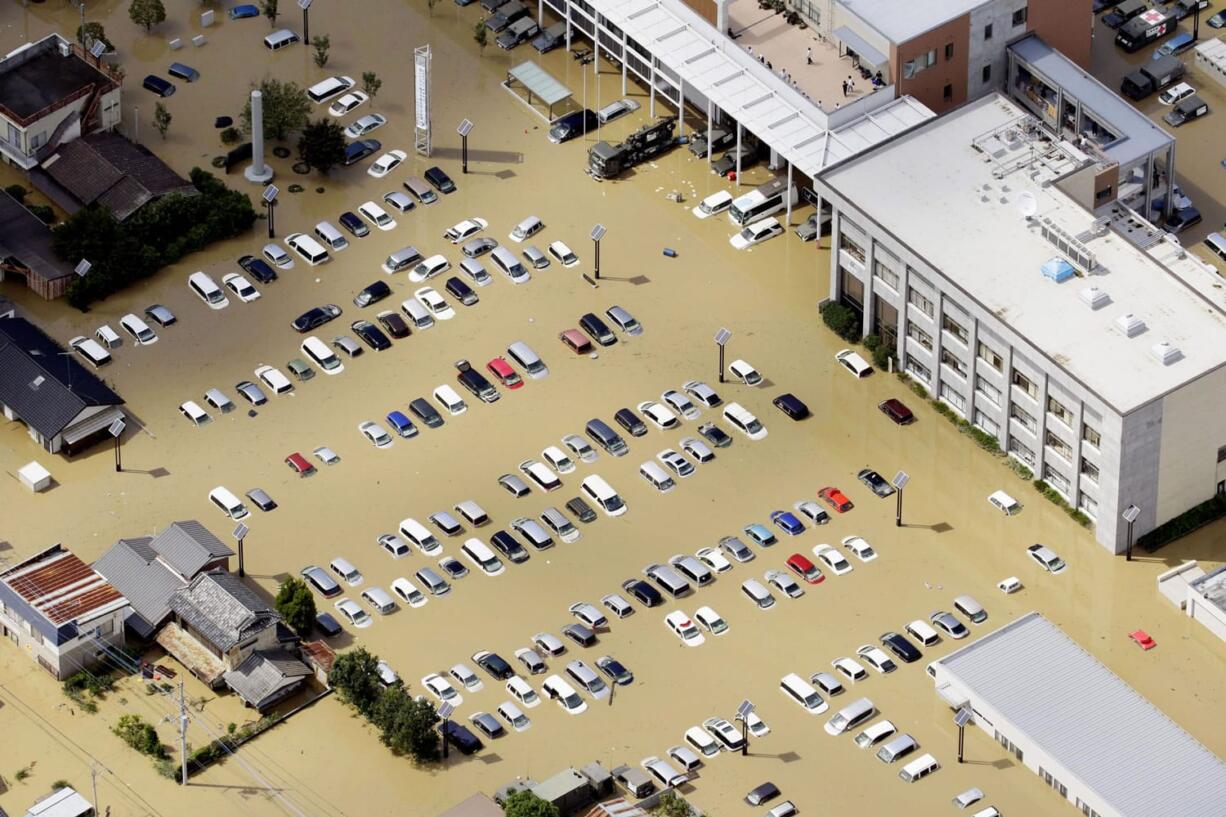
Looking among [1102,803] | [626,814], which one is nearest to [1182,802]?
[1102,803]

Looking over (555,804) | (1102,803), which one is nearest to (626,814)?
(555,804)

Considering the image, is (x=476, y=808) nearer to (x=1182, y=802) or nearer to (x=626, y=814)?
(x=626, y=814)

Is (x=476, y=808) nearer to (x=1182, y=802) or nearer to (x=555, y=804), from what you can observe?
(x=555, y=804)

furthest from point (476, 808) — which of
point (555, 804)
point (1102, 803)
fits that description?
point (1102, 803)

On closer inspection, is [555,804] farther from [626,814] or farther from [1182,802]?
[1182,802]
